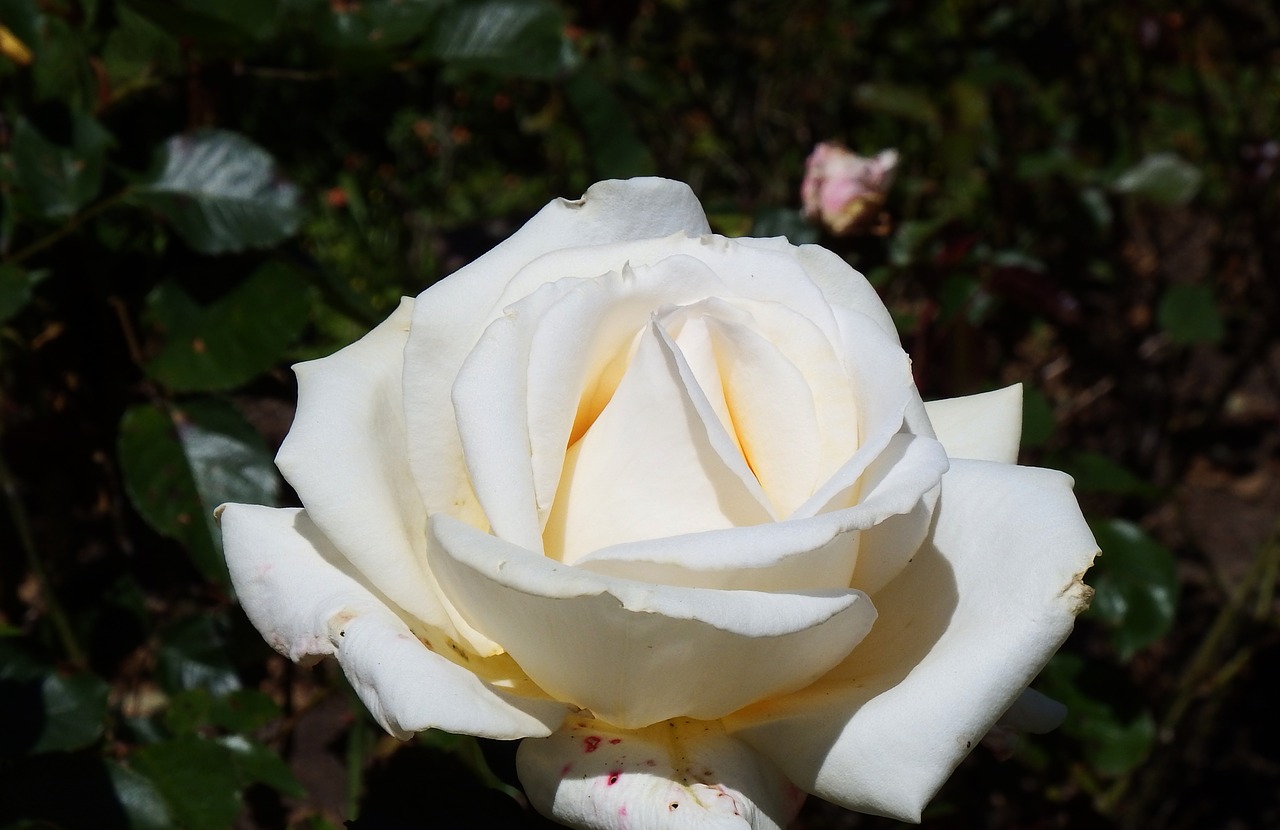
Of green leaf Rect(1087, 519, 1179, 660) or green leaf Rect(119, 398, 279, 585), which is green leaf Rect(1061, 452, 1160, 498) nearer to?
green leaf Rect(1087, 519, 1179, 660)

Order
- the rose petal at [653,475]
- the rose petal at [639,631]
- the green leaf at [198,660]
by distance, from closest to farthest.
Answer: the rose petal at [639,631]
the rose petal at [653,475]
the green leaf at [198,660]

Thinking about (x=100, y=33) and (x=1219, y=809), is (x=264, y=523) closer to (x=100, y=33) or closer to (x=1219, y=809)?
(x=100, y=33)

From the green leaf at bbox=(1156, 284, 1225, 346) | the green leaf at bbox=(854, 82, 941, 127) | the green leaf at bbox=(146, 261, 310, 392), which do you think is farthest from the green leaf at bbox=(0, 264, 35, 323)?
the green leaf at bbox=(1156, 284, 1225, 346)

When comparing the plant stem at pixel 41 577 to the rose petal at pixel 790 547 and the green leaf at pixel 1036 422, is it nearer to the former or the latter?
the rose petal at pixel 790 547

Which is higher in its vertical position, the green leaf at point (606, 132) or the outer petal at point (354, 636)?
the outer petal at point (354, 636)

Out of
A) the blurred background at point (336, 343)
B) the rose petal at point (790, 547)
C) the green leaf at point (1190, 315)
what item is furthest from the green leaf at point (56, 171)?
the green leaf at point (1190, 315)

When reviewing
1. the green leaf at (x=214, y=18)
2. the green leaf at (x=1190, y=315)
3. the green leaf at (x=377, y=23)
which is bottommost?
the green leaf at (x=1190, y=315)

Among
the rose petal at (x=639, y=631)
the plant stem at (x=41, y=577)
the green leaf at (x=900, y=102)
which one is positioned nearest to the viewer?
the rose petal at (x=639, y=631)
